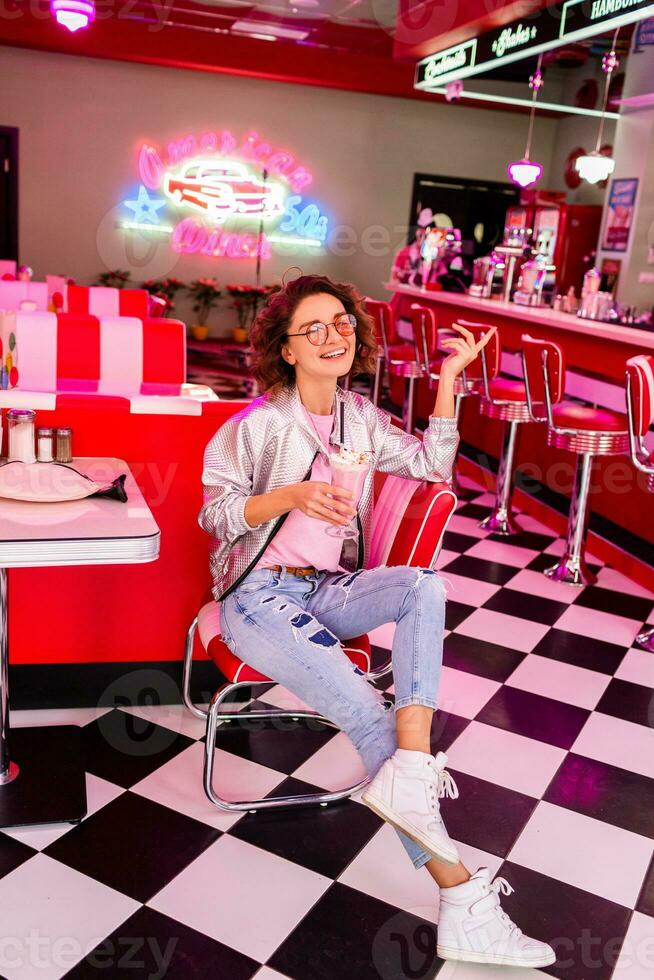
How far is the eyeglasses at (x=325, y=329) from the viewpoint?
7.25 ft

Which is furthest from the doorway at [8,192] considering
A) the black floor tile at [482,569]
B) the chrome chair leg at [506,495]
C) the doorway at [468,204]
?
the black floor tile at [482,569]

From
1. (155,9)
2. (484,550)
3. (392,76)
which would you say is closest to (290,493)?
(484,550)

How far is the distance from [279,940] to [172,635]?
1117mm

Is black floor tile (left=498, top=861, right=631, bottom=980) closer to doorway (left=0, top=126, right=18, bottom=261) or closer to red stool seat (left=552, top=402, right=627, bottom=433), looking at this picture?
red stool seat (left=552, top=402, right=627, bottom=433)

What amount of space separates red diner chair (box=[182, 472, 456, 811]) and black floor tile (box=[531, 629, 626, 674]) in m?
1.28

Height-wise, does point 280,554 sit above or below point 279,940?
above

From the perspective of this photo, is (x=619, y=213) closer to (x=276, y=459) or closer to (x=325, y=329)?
(x=325, y=329)

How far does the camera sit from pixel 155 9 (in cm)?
867

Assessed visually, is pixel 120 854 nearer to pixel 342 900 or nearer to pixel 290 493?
pixel 342 900

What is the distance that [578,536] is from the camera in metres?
4.25

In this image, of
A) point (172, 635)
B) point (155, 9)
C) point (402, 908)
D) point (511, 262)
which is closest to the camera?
point (402, 908)

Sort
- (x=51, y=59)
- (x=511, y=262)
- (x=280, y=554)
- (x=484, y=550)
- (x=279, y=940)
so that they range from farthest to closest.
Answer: (x=51, y=59) < (x=511, y=262) < (x=484, y=550) < (x=280, y=554) < (x=279, y=940)

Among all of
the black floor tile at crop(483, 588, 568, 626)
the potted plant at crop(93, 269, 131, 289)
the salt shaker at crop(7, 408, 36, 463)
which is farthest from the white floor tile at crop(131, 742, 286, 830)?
the potted plant at crop(93, 269, 131, 289)

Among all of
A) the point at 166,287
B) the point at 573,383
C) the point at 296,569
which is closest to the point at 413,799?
the point at 296,569
